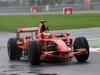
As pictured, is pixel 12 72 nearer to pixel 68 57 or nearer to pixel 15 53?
pixel 68 57

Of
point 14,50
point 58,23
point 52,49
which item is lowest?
point 58,23

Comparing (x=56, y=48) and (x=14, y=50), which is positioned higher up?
(x=56, y=48)

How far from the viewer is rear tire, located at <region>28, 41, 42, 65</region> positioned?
11.7 metres

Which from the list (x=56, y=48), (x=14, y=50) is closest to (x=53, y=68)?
(x=56, y=48)

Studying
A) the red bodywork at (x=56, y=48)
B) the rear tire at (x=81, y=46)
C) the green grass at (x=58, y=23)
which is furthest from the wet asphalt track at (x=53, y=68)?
the green grass at (x=58, y=23)

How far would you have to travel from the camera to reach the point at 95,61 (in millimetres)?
12500

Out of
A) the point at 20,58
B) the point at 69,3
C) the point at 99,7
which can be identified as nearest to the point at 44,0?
the point at 69,3

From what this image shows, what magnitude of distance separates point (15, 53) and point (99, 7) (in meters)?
47.5

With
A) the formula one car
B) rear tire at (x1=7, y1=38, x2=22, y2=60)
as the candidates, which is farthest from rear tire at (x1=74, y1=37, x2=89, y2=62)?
rear tire at (x1=7, y1=38, x2=22, y2=60)

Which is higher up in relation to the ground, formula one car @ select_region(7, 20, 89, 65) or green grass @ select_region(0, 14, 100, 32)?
formula one car @ select_region(7, 20, 89, 65)

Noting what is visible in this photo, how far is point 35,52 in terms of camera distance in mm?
11664

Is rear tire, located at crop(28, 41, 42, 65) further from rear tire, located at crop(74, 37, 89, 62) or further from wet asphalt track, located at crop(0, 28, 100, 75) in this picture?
rear tire, located at crop(74, 37, 89, 62)

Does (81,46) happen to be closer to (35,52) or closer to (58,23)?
(35,52)

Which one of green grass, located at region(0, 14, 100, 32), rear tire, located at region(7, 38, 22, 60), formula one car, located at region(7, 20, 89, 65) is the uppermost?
formula one car, located at region(7, 20, 89, 65)
